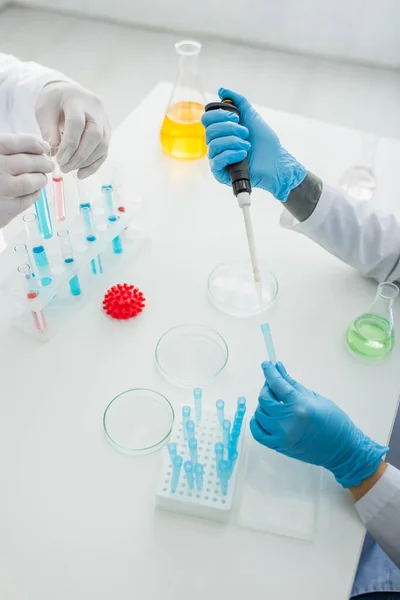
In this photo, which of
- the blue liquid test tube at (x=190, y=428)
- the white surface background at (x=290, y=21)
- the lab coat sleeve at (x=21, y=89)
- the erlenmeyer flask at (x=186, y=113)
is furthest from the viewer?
the white surface background at (x=290, y=21)

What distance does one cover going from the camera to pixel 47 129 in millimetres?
1386

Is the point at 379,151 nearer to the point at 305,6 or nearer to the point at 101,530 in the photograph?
the point at 101,530

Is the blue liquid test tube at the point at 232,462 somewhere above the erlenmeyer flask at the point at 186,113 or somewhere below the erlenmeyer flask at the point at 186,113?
below

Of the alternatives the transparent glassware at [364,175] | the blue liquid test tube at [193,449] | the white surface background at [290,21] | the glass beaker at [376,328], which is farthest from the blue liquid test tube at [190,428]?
the white surface background at [290,21]

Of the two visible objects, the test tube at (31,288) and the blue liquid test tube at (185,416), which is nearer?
the blue liquid test tube at (185,416)

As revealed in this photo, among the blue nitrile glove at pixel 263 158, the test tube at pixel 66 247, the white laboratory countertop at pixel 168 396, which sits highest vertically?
the blue nitrile glove at pixel 263 158

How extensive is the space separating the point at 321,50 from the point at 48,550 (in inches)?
117

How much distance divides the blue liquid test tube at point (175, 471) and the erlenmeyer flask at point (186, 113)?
3.26ft

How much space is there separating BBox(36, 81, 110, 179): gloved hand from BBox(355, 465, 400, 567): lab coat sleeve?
0.91 meters

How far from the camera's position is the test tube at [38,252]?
119 cm

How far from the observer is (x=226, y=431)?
983mm

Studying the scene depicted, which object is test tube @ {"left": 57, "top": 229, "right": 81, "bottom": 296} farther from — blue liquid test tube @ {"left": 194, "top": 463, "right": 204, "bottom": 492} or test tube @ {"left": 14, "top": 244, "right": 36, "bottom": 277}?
blue liquid test tube @ {"left": 194, "top": 463, "right": 204, "bottom": 492}

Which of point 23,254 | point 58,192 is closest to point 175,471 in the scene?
point 23,254

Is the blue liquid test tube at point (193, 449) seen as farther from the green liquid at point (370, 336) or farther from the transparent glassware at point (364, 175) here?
the transparent glassware at point (364, 175)
